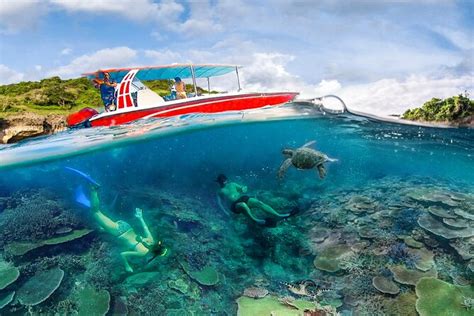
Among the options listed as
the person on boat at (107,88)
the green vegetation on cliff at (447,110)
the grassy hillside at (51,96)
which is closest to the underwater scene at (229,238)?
the person on boat at (107,88)

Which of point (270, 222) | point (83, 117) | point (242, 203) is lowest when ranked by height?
point (270, 222)

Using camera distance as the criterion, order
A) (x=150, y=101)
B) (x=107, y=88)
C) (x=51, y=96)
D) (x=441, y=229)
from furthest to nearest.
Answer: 1. (x=51, y=96)
2. (x=107, y=88)
3. (x=150, y=101)
4. (x=441, y=229)

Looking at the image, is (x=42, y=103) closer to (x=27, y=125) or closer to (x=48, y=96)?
(x=48, y=96)

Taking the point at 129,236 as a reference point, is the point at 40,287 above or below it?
below

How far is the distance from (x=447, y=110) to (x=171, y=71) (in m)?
8.93

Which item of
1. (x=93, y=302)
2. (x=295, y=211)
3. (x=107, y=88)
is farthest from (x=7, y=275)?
(x=107, y=88)

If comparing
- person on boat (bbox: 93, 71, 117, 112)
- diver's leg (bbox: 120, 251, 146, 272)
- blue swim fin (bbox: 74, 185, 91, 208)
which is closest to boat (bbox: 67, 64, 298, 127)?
person on boat (bbox: 93, 71, 117, 112)

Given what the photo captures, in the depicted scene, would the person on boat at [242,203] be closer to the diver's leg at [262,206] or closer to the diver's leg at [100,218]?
the diver's leg at [262,206]

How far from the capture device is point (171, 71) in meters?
12.4

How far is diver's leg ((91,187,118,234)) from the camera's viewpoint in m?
→ 6.88

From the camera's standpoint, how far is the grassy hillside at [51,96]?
75.7 feet

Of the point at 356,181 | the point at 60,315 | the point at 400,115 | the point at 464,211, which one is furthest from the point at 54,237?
the point at 400,115

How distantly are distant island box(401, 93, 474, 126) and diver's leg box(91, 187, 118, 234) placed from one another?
9695mm

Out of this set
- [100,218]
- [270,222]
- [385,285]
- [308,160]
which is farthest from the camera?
[270,222]
